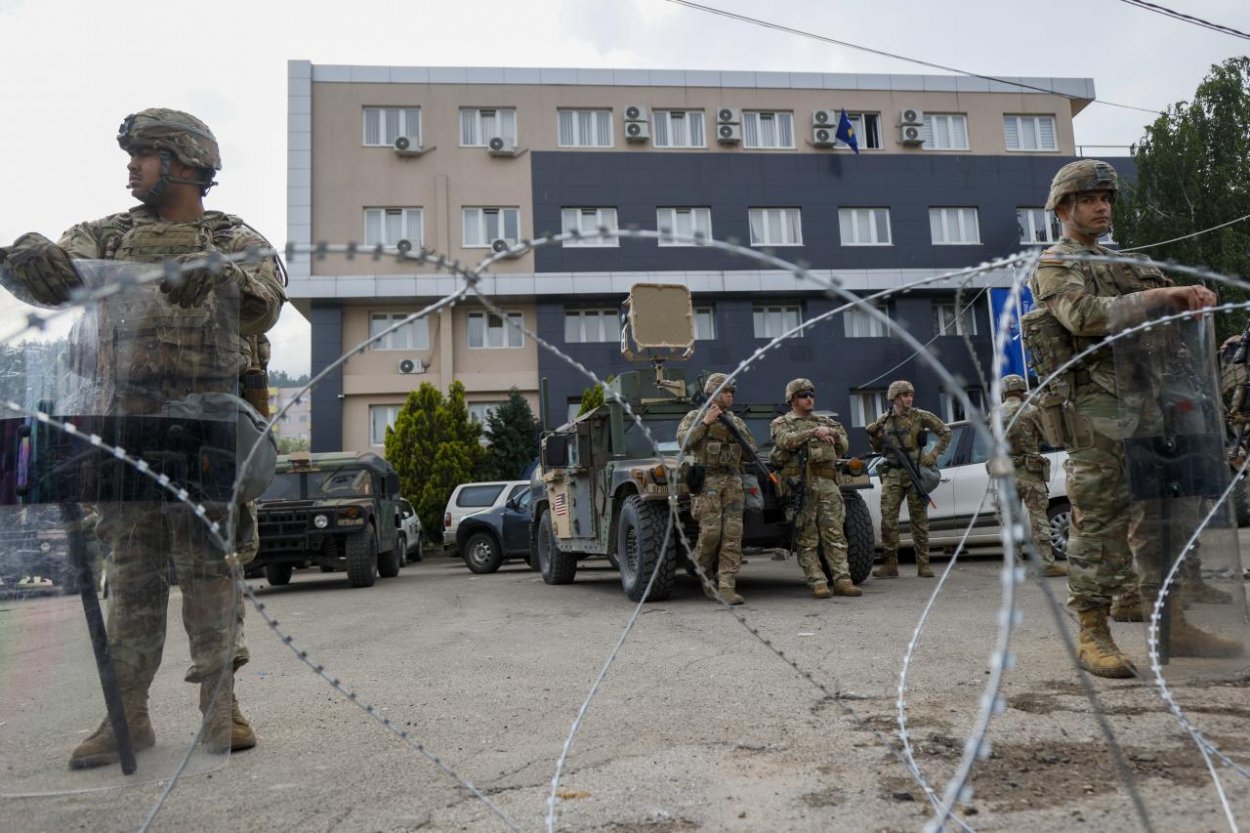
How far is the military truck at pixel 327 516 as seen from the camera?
10.2 m

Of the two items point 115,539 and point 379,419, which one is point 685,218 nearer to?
point 379,419

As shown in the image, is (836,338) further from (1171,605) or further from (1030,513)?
(1171,605)

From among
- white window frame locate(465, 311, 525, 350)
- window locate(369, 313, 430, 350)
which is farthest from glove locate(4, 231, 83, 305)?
white window frame locate(465, 311, 525, 350)

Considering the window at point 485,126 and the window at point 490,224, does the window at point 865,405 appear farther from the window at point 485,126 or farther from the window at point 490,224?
the window at point 485,126

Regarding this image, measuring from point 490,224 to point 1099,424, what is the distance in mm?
21198

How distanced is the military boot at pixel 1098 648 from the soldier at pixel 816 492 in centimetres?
346

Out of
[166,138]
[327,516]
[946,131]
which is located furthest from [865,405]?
[166,138]

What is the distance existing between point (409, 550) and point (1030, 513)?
449 inches

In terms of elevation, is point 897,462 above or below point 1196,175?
below

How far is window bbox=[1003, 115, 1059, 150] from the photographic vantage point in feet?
84.2

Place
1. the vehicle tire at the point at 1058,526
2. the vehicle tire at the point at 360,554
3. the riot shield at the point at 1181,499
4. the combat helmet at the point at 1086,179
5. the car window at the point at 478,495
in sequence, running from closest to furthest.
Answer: the riot shield at the point at 1181,499 → the combat helmet at the point at 1086,179 → the vehicle tire at the point at 1058,526 → the vehicle tire at the point at 360,554 → the car window at the point at 478,495

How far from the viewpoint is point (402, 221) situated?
920 inches

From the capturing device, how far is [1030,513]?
800 cm

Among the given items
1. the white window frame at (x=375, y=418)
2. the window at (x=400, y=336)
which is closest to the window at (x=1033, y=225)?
the window at (x=400, y=336)
